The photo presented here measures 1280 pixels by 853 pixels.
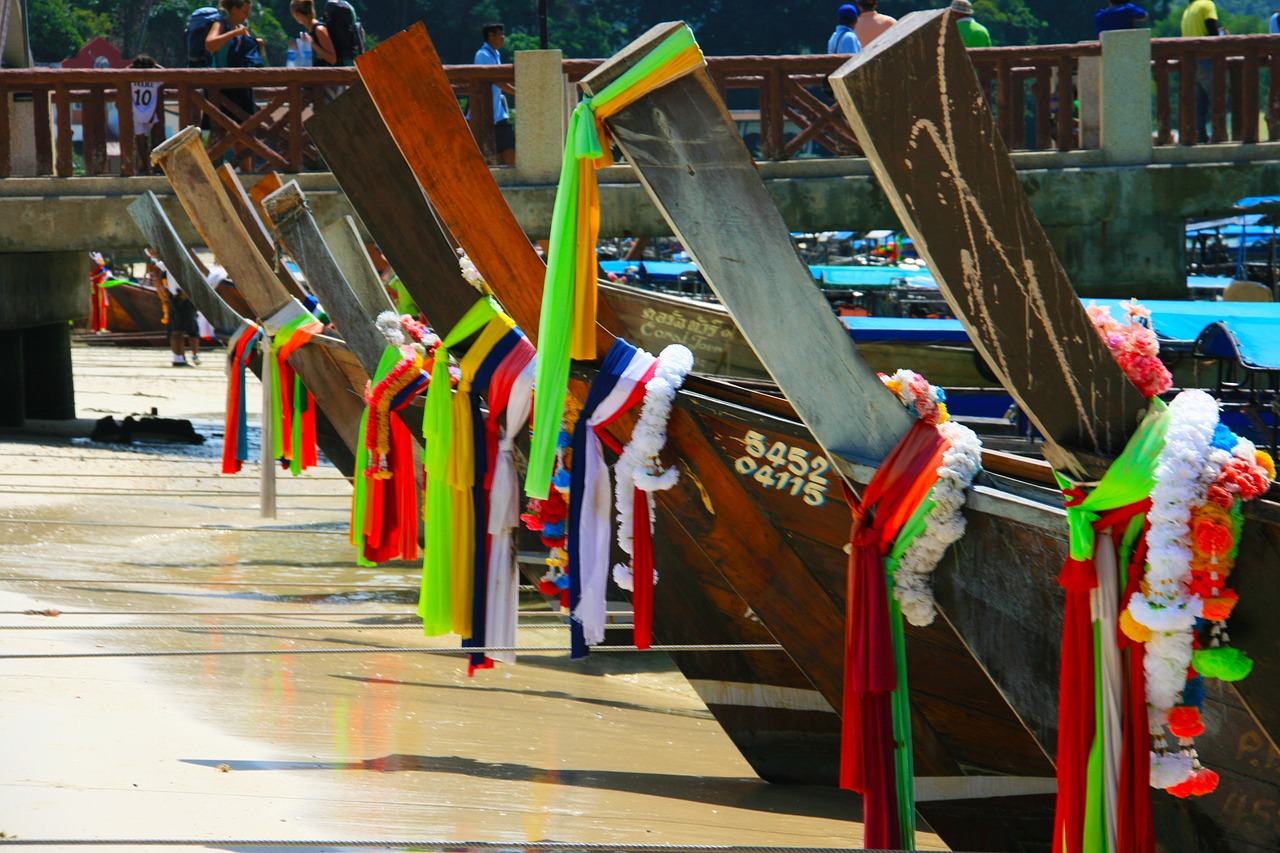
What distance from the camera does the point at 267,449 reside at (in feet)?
30.6

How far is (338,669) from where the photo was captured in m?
6.93

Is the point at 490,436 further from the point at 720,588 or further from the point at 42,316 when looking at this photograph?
the point at 42,316

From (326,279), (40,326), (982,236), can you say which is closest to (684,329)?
(326,279)

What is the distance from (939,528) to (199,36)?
39.1ft

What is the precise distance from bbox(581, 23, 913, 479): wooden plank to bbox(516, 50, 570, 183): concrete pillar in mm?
8842

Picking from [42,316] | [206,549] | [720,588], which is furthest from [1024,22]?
[720,588]

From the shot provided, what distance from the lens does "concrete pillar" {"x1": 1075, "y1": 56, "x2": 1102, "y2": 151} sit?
40.8 feet

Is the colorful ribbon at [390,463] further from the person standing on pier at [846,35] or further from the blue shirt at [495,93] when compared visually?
the person standing on pier at [846,35]

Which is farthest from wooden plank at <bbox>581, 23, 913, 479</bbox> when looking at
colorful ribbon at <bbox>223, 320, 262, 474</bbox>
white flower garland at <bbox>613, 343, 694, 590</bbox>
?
colorful ribbon at <bbox>223, 320, 262, 474</bbox>

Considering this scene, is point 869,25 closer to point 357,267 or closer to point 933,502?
point 357,267

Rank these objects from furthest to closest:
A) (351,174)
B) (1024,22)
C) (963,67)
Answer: (1024,22) < (351,174) < (963,67)

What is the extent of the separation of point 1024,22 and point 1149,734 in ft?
166

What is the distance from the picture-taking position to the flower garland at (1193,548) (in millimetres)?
2875

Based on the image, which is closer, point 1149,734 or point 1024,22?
point 1149,734
